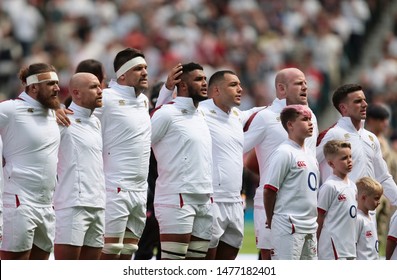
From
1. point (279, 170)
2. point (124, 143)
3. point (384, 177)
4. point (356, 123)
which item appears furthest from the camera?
point (384, 177)

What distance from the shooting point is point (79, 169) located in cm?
1209

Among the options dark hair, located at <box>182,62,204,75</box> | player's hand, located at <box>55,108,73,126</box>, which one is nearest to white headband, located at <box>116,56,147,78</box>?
dark hair, located at <box>182,62,204,75</box>

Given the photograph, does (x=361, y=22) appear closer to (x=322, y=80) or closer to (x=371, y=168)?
(x=322, y=80)

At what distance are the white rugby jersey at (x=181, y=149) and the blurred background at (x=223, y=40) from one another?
1102 cm

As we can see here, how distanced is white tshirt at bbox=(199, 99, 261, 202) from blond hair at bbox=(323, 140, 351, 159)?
0.89 metres

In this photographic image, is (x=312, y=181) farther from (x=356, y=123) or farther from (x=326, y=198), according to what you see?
(x=356, y=123)

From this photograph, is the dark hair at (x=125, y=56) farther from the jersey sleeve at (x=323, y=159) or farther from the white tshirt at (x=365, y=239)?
the white tshirt at (x=365, y=239)

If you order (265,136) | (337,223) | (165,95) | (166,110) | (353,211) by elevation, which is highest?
(165,95)

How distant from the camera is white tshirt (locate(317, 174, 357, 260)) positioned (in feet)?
42.3

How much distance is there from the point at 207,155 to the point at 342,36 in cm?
1613

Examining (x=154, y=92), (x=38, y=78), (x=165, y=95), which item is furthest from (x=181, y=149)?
(x=154, y=92)

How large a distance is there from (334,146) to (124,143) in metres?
2.12

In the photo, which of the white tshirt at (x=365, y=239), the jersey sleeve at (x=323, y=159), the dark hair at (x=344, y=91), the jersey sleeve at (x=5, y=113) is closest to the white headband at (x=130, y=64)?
the jersey sleeve at (x=5, y=113)
